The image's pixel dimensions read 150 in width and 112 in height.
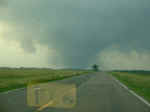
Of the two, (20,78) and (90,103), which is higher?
(20,78)

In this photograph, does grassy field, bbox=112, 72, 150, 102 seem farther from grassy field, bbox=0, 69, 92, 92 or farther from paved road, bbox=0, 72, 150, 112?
grassy field, bbox=0, 69, 92, 92

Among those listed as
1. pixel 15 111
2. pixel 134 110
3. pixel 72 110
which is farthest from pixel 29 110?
pixel 134 110

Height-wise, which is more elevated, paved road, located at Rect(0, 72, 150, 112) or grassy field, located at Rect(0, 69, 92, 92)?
grassy field, located at Rect(0, 69, 92, 92)

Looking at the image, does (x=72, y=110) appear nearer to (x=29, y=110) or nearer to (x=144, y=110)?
(x=29, y=110)

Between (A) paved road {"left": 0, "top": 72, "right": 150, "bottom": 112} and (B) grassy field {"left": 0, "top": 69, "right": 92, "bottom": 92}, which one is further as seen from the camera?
(B) grassy field {"left": 0, "top": 69, "right": 92, "bottom": 92}

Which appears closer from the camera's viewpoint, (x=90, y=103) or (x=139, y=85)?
(x=90, y=103)

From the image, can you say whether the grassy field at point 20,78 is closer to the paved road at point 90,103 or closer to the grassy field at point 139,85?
the paved road at point 90,103

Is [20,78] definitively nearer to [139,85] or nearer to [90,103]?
[139,85]

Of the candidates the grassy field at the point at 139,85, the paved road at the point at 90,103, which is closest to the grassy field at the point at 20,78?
the paved road at the point at 90,103

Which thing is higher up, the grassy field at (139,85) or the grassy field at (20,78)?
the grassy field at (20,78)

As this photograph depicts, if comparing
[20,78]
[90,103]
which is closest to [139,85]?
[90,103]

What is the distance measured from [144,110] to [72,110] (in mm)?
3094

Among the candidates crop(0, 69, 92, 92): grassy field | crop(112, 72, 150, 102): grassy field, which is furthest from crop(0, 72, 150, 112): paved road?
crop(0, 69, 92, 92): grassy field

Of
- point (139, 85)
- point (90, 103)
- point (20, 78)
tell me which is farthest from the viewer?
point (20, 78)
